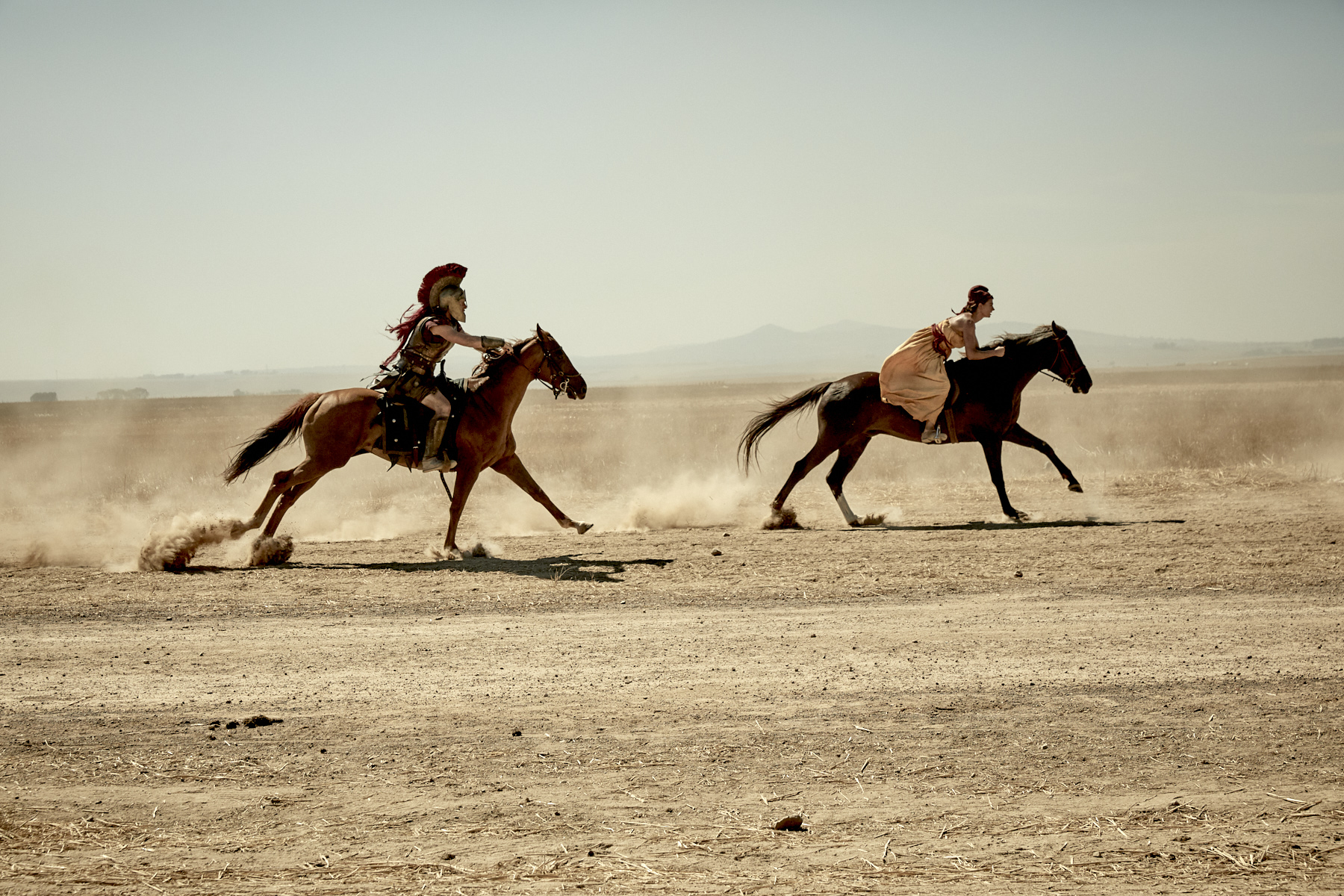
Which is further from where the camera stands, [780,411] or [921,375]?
[780,411]

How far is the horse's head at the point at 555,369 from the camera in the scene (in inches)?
427

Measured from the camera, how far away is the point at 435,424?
10.7 meters

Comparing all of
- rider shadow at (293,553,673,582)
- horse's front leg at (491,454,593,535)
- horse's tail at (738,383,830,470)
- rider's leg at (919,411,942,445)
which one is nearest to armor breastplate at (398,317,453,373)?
horse's front leg at (491,454,593,535)

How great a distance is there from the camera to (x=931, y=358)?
41.0 feet

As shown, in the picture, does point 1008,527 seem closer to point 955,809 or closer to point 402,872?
point 955,809

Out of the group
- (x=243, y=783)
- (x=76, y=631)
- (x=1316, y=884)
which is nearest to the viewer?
(x=1316, y=884)

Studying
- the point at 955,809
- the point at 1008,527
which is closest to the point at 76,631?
the point at 955,809

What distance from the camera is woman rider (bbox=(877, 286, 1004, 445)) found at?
12.4m

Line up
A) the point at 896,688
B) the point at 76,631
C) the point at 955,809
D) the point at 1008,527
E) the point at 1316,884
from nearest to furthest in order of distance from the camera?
the point at 1316,884
the point at 955,809
the point at 896,688
the point at 76,631
the point at 1008,527

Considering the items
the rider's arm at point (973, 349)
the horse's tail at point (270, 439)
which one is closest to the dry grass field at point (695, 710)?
the horse's tail at point (270, 439)

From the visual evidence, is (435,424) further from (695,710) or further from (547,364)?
(695,710)

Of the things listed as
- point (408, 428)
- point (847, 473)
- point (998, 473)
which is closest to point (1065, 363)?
point (998, 473)

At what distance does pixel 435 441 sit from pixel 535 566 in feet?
5.68

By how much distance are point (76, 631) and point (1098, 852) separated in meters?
6.90
